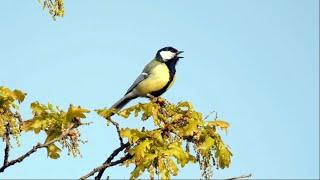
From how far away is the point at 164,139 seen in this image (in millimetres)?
5527

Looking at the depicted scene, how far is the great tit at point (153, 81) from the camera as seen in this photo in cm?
1123

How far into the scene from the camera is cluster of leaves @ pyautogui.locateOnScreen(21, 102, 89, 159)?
5176 mm

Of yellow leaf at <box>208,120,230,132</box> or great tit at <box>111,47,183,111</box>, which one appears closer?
yellow leaf at <box>208,120,230,132</box>

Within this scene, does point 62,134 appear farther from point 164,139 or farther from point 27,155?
point 164,139

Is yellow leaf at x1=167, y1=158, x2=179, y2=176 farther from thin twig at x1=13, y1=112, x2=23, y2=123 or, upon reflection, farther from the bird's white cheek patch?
the bird's white cheek patch

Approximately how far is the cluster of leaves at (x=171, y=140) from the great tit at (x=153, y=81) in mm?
5024

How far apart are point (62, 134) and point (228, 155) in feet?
5.48

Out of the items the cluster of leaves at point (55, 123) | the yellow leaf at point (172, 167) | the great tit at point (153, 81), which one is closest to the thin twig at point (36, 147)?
the cluster of leaves at point (55, 123)

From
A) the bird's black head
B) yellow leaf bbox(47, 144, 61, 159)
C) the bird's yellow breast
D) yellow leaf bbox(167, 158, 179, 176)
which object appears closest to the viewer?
yellow leaf bbox(167, 158, 179, 176)

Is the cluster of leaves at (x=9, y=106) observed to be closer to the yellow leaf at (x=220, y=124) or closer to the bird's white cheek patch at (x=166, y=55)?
the yellow leaf at (x=220, y=124)

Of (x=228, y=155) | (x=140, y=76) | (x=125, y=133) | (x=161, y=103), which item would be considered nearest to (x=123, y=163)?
(x=125, y=133)

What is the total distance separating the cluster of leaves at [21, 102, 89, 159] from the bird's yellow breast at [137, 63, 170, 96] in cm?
586

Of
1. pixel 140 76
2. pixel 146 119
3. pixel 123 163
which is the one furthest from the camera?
pixel 140 76

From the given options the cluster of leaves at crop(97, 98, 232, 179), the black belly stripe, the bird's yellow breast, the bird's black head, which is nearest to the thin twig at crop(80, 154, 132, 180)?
the cluster of leaves at crop(97, 98, 232, 179)
